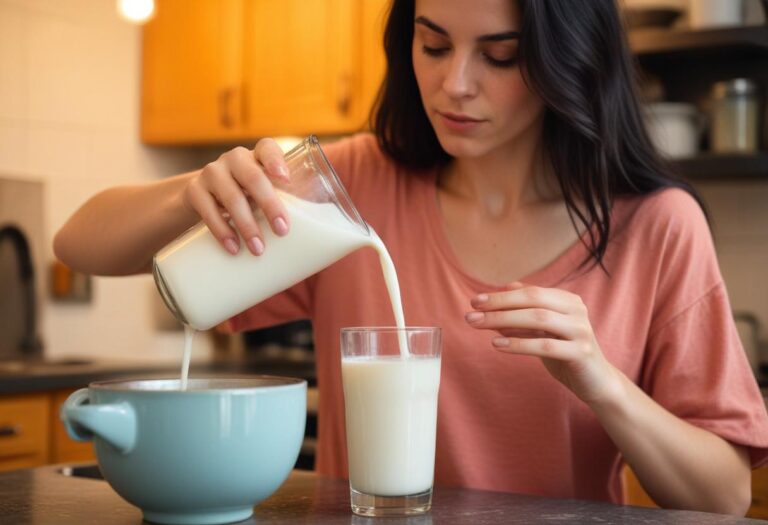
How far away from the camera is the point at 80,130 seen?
369 cm

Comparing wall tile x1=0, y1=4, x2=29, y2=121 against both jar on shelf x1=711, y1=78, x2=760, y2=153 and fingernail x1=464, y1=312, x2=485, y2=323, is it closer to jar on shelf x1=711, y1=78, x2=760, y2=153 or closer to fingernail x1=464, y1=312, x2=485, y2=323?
jar on shelf x1=711, y1=78, x2=760, y2=153

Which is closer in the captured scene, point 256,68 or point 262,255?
point 262,255

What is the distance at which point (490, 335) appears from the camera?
1394mm

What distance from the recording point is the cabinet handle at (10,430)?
8.91ft

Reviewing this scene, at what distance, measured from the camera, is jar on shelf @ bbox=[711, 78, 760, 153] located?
275 cm

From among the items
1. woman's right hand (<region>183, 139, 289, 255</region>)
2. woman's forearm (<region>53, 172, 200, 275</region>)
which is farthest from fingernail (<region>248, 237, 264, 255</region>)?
woman's forearm (<region>53, 172, 200, 275</region>)

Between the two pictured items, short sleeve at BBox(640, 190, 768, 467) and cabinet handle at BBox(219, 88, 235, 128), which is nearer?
short sleeve at BBox(640, 190, 768, 467)

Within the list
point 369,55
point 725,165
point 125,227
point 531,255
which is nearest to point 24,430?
point 369,55

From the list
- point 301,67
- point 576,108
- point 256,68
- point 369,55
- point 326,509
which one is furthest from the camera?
point 256,68

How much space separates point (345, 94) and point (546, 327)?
2522mm

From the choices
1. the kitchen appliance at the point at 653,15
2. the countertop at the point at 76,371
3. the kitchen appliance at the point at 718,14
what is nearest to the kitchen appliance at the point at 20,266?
the countertop at the point at 76,371

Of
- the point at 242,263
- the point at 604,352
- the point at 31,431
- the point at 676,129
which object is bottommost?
the point at 31,431

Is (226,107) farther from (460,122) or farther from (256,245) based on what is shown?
(256,245)

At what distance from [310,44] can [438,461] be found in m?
2.40
